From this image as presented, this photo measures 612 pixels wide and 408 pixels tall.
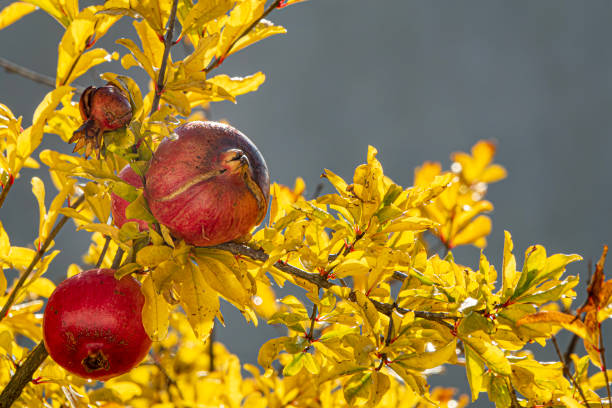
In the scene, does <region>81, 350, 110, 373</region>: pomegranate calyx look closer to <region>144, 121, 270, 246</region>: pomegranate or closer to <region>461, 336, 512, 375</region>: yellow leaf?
<region>144, 121, 270, 246</region>: pomegranate

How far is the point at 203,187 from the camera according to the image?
0.42 metres

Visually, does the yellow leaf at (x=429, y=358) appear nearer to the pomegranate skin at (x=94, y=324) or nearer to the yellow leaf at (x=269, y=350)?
the yellow leaf at (x=269, y=350)

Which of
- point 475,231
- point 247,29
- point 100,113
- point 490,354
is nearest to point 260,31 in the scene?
point 247,29

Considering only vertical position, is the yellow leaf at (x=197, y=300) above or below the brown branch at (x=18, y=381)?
above

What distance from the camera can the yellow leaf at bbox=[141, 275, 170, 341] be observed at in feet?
1.48

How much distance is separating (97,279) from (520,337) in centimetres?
40

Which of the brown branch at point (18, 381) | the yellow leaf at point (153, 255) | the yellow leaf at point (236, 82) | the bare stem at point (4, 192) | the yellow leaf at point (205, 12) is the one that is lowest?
the brown branch at point (18, 381)

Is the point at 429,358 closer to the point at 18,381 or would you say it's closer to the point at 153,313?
the point at 153,313

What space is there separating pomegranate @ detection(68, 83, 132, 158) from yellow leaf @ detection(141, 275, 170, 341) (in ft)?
0.52

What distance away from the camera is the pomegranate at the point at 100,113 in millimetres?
491

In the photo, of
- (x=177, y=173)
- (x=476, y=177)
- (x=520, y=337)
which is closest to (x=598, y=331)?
(x=520, y=337)

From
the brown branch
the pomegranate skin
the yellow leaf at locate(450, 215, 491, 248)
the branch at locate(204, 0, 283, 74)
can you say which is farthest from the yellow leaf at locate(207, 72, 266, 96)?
the yellow leaf at locate(450, 215, 491, 248)

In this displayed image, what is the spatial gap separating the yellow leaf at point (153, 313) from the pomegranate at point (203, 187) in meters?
0.06

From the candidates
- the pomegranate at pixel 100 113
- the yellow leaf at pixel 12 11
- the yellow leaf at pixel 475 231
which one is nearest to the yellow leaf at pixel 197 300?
the pomegranate at pixel 100 113
